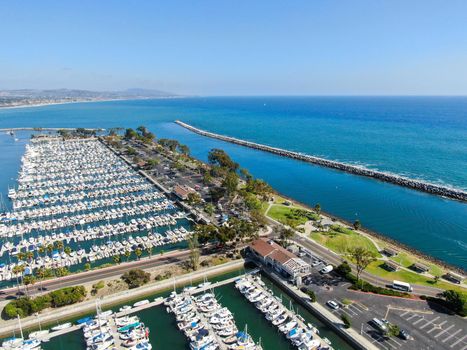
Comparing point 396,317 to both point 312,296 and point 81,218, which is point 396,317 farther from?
point 81,218

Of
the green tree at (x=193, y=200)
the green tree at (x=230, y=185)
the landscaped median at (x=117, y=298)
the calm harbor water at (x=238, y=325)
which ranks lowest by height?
the calm harbor water at (x=238, y=325)

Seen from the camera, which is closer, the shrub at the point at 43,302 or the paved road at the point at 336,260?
the shrub at the point at 43,302

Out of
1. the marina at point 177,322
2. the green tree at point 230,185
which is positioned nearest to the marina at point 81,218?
the marina at point 177,322

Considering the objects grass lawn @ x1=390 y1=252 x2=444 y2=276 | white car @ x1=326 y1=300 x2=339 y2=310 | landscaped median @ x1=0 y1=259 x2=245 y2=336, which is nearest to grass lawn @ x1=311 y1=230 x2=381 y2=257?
grass lawn @ x1=390 y1=252 x2=444 y2=276

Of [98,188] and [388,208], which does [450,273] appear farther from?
[98,188]

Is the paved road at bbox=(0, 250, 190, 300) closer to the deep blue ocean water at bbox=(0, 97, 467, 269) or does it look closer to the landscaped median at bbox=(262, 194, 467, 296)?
the landscaped median at bbox=(262, 194, 467, 296)

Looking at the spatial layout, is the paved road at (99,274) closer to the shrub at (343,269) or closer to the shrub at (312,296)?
the shrub at (312,296)
